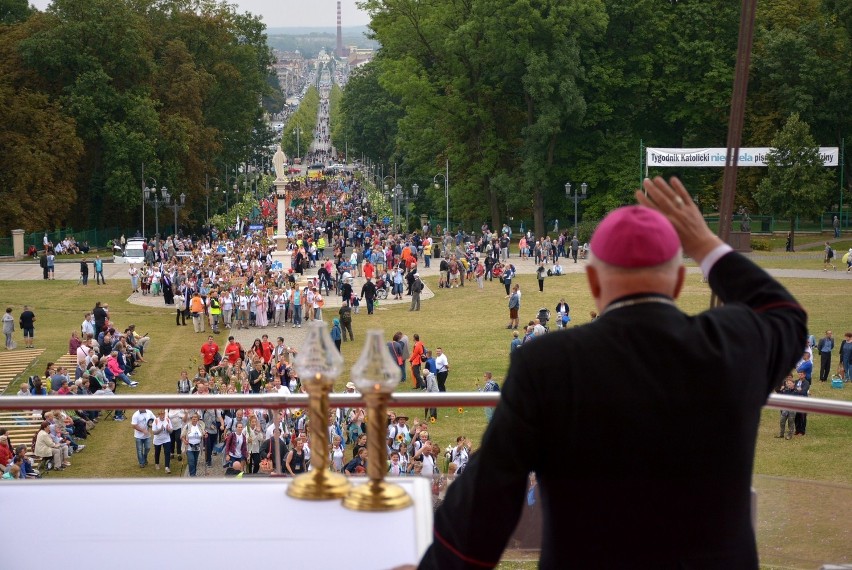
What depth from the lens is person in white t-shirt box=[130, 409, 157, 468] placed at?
10766 mm

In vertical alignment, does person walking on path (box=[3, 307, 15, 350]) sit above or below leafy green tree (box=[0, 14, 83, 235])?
below

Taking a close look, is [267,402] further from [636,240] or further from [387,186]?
[387,186]

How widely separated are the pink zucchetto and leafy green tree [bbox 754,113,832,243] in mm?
55672

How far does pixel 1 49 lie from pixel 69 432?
5646 cm

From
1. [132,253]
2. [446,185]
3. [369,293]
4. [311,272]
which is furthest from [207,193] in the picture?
[369,293]

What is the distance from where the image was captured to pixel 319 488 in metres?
3.83

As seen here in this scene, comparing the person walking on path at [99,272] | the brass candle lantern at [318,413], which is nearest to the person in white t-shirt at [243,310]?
the person walking on path at [99,272]

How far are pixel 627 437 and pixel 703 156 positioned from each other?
2295 inches

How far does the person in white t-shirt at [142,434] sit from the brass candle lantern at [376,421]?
6925 mm

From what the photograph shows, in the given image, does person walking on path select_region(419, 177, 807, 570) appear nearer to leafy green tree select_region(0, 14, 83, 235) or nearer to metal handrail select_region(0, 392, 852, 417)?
metal handrail select_region(0, 392, 852, 417)

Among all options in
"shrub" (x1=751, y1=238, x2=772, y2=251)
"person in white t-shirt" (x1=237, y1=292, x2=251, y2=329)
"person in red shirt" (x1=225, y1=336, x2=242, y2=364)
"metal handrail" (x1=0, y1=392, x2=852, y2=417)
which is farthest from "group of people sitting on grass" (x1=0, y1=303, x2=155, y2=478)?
"shrub" (x1=751, y1=238, x2=772, y2=251)

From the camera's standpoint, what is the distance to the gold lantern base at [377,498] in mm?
3740

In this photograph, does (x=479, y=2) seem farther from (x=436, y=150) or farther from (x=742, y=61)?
(x=742, y=61)

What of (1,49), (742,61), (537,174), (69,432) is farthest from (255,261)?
(742,61)
